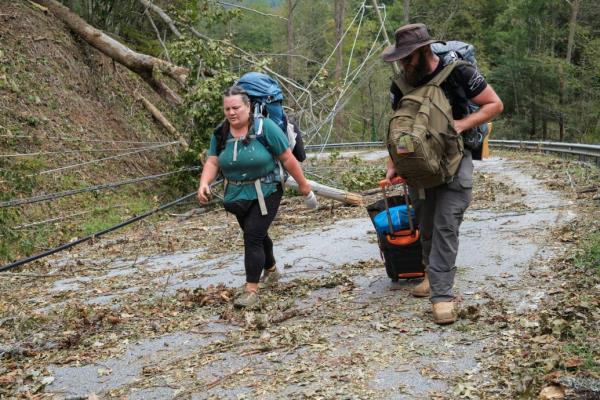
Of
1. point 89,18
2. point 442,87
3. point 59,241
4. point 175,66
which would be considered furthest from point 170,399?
point 89,18

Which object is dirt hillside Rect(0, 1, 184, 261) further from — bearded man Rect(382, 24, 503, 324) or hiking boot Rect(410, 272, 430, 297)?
bearded man Rect(382, 24, 503, 324)

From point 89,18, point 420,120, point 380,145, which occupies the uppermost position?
point 89,18

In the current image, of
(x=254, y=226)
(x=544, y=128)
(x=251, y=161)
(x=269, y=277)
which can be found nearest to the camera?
(x=251, y=161)

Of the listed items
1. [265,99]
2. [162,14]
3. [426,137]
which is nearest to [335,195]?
[265,99]

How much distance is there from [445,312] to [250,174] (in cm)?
196

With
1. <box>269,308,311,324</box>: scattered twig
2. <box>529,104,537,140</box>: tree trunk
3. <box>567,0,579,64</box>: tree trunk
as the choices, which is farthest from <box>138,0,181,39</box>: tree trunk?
<box>529,104,537,140</box>: tree trunk

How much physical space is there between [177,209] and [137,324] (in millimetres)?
8756

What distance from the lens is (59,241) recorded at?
36.7ft

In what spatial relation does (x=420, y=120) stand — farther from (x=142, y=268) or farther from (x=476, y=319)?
(x=142, y=268)

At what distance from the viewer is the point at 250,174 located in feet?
19.2

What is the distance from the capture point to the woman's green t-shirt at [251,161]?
581cm

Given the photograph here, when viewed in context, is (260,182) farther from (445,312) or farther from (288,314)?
(445,312)

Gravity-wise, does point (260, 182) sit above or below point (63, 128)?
below

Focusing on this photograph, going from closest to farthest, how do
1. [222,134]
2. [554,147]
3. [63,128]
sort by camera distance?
[222,134], [63,128], [554,147]
